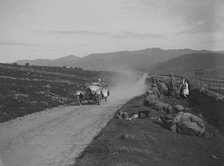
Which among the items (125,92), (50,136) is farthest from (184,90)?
(50,136)

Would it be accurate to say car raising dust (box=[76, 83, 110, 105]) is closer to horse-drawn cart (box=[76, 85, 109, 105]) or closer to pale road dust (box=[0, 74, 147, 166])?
horse-drawn cart (box=[76, 85, 109, 105])

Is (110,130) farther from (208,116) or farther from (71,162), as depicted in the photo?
(208,116)

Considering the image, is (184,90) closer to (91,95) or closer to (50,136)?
(91,95)

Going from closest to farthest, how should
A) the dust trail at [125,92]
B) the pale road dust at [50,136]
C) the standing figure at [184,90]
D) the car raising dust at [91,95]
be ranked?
the pale road dust at [50,136]
the car raising dust at [91,95]
the standing figure at [184,90]
the dust trail at [125,92]

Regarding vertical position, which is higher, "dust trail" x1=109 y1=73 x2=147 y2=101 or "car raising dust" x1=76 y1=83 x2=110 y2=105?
"car raising dust" x1=76 y1=83 x2=110 y2=105

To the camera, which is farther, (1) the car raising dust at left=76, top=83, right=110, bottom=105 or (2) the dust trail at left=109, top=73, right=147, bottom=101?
(2) the dust trail at left=109, top=73, right=147, bottom=101

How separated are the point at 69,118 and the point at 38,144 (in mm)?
9151

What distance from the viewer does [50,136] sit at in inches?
875

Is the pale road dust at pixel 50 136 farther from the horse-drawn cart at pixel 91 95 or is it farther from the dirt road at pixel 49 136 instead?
the horse-drawn cart at pixel 91 95

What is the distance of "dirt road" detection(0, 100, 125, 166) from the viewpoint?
679 inches

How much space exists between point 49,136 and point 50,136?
64 mm

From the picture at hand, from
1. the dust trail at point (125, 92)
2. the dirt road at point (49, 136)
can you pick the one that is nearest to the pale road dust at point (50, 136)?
the dirt road at point (49, 136)

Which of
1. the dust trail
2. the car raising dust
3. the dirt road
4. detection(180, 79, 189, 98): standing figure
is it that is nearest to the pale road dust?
the dirt road

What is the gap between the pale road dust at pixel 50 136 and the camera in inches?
679
